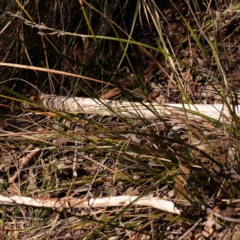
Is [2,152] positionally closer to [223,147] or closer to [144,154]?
[144,154]

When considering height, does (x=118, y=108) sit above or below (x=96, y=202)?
above

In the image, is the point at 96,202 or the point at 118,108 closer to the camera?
the point at 96,202

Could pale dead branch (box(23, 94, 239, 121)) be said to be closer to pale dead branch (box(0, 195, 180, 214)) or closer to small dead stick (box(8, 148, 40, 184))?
small dead stick (box(8, 148, 40, 184))

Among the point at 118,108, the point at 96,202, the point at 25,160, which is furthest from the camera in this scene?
the point at 25,160

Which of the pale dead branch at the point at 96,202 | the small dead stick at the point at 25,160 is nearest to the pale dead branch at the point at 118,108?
the small dead stick at the point at 25,160

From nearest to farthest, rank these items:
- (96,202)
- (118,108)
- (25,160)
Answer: (96,202), (118,108), (25,160)

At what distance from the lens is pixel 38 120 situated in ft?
6.57

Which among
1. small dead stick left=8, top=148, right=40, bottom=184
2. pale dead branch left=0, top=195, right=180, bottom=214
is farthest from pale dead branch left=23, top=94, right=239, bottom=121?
pale dead branch left=0, top=195, right=180, bottom=214

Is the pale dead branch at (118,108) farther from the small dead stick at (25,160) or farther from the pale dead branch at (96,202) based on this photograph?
the pale dead branch at (96,202)

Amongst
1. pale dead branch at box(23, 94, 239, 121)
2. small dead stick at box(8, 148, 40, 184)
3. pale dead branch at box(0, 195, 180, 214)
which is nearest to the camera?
pale dead branch at box(0, 195, 180, 214)

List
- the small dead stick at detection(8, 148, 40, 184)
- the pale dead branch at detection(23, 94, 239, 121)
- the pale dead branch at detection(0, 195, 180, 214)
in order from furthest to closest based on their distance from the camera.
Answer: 1. the small dead stick at detection(8, 148, 40, 184)
2. the pale dead branch at detection(23, 94, 239, 121)
3. the pale dead branch at detection(0, 195, 180, 214)

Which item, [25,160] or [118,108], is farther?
[25,160]

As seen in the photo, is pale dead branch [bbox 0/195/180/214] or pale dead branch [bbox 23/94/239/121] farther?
pale dead branch [bbox 23/94/239/121]

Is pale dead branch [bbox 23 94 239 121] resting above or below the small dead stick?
above
